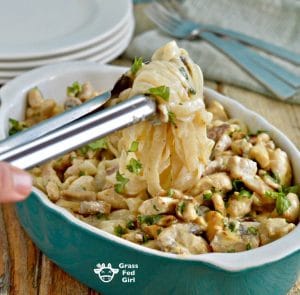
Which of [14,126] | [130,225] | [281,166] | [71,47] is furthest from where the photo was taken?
[71,47]

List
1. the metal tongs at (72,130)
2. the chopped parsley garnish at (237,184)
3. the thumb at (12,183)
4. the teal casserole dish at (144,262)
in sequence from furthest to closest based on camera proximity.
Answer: the chopped parsley garnish at (237,184) → the teal casserole dish at (144,262) → the metal tongs at (72,130) → the thumb at (12,183)

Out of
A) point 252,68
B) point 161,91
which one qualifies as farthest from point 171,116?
point 252,68

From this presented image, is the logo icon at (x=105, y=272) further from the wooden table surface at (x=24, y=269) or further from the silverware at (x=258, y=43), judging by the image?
the silverware at (x=258, y=43)

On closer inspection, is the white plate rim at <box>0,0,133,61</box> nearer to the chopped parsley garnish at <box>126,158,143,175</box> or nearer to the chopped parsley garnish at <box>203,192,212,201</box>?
the chopped parsley garnish at <box>126,158,143,175</box>

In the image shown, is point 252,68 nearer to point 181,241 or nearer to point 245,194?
point 245,194

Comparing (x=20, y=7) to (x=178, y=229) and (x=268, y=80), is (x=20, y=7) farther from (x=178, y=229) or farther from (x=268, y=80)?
(x=178, y=229)

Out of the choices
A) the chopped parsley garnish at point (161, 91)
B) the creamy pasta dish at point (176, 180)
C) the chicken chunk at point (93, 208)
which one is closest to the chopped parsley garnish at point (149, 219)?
the creamy pasta dish at point (176, 180)

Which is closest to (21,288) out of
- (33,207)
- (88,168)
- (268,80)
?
(33,207)
